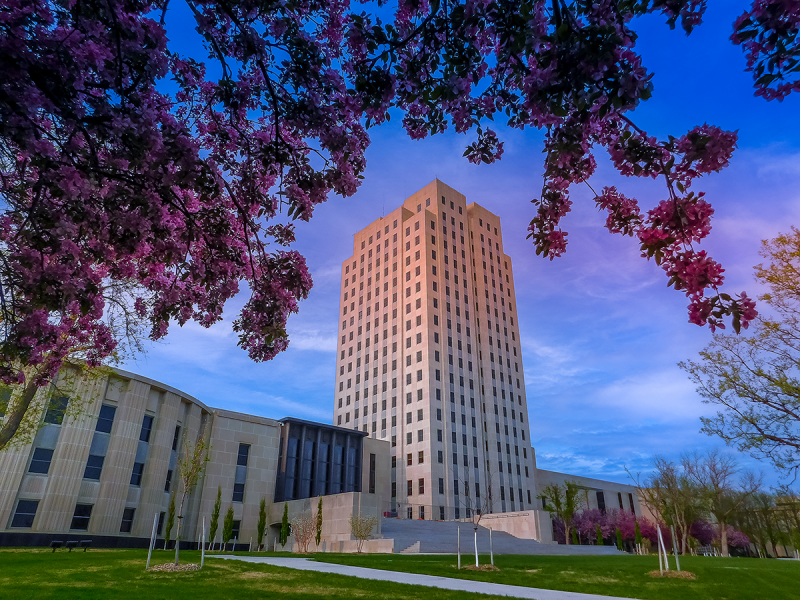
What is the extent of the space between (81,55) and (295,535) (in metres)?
37.1

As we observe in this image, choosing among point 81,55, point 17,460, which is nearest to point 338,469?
point 17,460

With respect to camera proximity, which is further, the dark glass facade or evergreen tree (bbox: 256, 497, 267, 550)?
the dark glass facade

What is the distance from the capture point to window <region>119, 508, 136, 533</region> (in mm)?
32688

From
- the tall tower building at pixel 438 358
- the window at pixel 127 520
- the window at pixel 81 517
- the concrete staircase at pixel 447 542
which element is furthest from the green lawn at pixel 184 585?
the tall tower building at pixel 438 358

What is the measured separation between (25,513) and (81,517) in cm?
315

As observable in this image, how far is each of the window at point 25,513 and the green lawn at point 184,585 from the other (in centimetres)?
1922

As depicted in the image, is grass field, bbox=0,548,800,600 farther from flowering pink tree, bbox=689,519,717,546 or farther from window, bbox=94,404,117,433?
flowering pink tree, bbox=689,519,717,546

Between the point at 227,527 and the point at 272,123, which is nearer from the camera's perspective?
the point at 272,123

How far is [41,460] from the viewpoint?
2981 cm

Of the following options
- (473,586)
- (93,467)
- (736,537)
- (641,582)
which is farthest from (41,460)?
(736,537)

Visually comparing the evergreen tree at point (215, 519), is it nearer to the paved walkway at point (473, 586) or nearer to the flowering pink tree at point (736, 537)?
the paved walkway at point (473, 586)

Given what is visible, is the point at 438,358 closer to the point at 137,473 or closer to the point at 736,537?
the point at 137,473

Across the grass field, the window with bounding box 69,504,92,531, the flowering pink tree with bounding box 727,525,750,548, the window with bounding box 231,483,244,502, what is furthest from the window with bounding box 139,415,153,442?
the flowering pink tree with bounding box 727,525,750,548

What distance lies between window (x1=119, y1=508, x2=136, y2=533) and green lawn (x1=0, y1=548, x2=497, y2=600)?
22.0 metres
